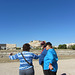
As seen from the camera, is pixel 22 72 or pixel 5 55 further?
pixel 5 55

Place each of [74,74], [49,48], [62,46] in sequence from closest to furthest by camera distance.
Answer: [49,48], [74,74], [62,46]

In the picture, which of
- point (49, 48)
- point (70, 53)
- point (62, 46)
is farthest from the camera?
point (62, 46)

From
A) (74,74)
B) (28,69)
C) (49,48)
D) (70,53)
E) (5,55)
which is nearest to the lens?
(28,69)

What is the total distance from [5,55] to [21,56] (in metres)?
22.0

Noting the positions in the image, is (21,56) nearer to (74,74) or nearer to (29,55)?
(29,55)

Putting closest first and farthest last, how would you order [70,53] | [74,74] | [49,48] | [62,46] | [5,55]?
[49,48] → [74,74] → [5,55] → [70,53] → [62,46]

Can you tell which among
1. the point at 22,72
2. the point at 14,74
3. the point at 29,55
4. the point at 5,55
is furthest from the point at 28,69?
the point at 5,55

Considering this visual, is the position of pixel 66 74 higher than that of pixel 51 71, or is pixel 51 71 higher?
pixel 51 71

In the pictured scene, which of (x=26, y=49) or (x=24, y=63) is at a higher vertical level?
(x=26, y=49)

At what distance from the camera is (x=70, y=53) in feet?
92.1

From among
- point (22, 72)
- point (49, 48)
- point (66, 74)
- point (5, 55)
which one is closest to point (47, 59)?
point (49, 48)

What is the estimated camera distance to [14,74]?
684cm

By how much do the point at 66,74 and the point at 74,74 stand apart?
48 cm

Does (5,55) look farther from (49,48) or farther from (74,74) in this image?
(49,48)
